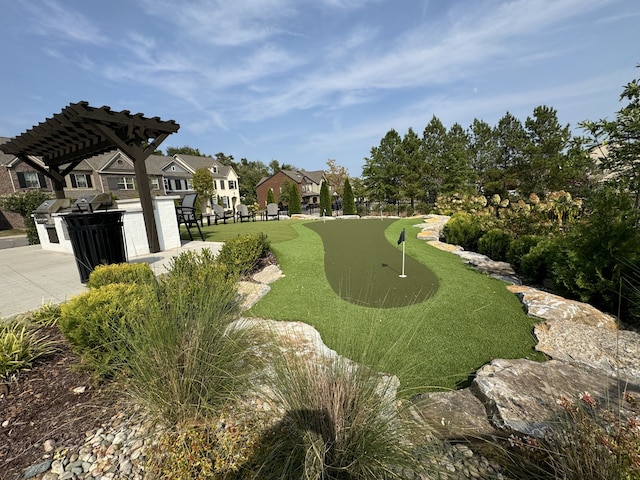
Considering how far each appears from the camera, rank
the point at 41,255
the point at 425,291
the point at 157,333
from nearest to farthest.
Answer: the point at 157,333 → the point at 425,291 → the point at 41,255

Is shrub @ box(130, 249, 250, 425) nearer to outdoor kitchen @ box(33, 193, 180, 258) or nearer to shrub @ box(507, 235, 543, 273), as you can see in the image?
outdoor kitchen @ box(33, 193, 180, 258)

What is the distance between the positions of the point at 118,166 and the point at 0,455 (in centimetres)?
3252

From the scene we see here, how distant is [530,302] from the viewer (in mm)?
3939

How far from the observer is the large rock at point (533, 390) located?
1764 millimetres

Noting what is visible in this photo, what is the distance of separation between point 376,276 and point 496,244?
3.81 meters

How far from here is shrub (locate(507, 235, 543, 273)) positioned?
5.40 m

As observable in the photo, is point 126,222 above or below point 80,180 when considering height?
below

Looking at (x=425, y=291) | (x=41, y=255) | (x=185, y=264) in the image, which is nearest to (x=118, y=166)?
(x=41, y=255)

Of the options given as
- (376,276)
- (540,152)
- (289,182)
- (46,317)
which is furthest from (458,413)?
(289,182)

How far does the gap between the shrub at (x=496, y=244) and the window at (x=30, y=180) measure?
1292 inches

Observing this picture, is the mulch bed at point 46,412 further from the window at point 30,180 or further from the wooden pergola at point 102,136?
the window at point 30,180

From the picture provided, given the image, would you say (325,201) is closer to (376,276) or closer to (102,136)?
(102,136)

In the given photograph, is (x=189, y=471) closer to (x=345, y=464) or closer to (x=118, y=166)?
(x=345, y=464)

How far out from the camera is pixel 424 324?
140 inches
